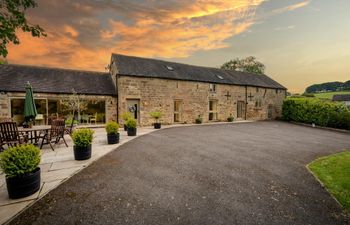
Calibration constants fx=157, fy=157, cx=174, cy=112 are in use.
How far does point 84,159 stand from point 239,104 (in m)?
18.8

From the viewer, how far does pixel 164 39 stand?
46.3 feet

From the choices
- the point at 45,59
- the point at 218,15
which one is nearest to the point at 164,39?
the point at 218,15

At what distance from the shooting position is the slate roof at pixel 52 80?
11.9 meters

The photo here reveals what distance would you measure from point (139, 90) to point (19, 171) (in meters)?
11.6

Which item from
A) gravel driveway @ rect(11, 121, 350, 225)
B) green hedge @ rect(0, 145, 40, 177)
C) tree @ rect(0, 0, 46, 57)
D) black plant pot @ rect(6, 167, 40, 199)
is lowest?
gravel driveway @ rect(11, 121, 350, 225)

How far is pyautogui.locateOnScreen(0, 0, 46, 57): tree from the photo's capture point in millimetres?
3590

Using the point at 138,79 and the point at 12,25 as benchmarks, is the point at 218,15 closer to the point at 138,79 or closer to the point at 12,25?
the point at 138,79

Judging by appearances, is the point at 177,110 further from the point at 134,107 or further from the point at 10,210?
the point at 10,210

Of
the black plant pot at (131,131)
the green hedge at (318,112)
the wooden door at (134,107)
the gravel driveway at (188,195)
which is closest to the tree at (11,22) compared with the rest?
the gravel driveway at (188,195)

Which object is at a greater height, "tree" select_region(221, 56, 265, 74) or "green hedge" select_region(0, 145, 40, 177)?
"tree" select_region(221, 56, 265, 74)

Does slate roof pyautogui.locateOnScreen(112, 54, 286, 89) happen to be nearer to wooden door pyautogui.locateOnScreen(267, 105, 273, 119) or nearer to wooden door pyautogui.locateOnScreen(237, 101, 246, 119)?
wooden door pyautogui.locateOnScreen(237, 101, 246, 119)

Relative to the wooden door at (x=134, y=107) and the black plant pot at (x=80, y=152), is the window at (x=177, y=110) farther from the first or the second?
the black plant pot at (x=80, y=152)

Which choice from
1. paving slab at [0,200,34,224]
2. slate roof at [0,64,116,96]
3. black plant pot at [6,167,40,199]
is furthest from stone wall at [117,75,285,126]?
paving slab at [0,200,34,224]

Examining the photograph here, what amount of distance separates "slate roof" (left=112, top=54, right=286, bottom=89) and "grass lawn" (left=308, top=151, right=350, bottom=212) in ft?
41.2
